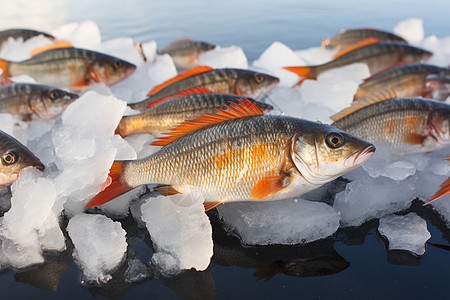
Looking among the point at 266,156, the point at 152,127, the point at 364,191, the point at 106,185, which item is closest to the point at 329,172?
the point at 266,156

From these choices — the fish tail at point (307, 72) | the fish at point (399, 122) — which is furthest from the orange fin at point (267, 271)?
the fish tail at point (307, 72)

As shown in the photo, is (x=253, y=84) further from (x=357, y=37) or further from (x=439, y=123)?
(x=357, y=37)

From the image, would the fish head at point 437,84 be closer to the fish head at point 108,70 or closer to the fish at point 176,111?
the fish at point 176,111

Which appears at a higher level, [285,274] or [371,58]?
[371,58]

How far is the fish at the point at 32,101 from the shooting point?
417 cm

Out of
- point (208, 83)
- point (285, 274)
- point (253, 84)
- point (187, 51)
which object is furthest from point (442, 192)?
point (187, 51)

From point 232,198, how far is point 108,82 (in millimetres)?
3577

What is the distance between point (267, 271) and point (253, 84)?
2.66 m

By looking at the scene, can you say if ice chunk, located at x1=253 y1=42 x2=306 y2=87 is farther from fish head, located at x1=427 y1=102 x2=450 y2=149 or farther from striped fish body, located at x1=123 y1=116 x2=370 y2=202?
striped fish body, located at x1=123 y1=116 x2=370 y2=202

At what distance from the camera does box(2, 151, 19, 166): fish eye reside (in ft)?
9.34

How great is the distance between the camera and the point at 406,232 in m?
2.59

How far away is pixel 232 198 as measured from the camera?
104 inches

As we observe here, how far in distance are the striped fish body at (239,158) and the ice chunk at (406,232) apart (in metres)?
0.58

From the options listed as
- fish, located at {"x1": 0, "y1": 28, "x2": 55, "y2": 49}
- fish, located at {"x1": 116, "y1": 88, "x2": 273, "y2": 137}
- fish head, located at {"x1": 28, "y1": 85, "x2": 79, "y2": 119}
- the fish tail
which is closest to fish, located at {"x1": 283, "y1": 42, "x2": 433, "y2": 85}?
the fish tail
